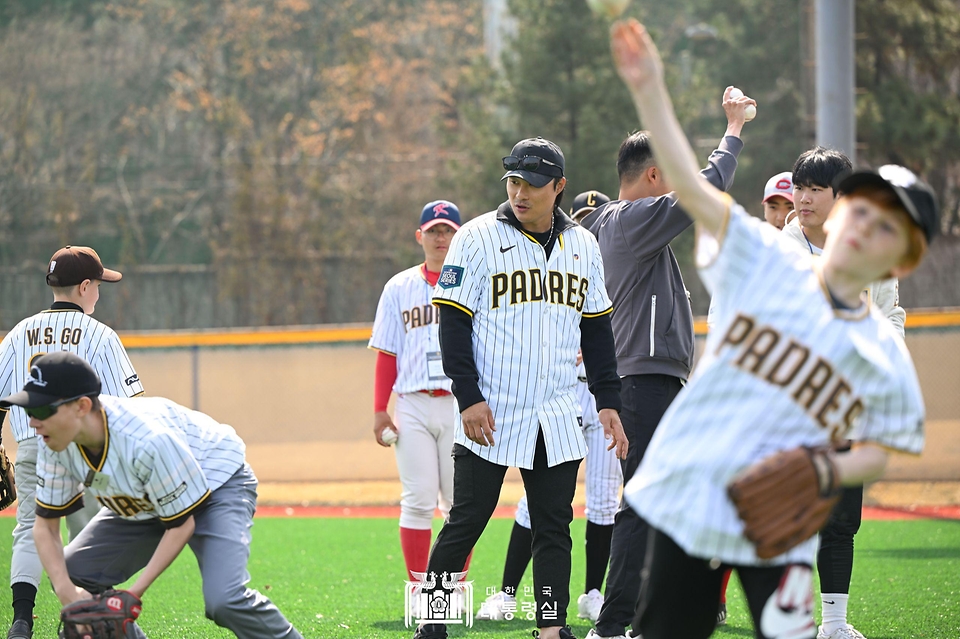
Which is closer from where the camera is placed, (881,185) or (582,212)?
(881,185)

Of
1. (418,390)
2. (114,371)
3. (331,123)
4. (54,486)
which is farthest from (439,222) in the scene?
(331,123)

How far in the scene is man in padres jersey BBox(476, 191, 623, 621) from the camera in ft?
17.8

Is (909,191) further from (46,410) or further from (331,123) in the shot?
(331,123)

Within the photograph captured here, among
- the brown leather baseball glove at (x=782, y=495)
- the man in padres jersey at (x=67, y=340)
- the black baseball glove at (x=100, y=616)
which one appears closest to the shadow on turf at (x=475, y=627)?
the man in padres jersey at (x=67, y=340)

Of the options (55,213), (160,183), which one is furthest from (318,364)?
(160,183)

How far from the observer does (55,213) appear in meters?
23.8

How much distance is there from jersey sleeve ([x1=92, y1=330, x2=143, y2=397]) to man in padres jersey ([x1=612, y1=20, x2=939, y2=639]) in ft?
9.55

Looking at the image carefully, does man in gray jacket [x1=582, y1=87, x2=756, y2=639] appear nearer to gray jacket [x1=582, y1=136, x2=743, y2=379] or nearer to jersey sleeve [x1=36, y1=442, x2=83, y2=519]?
gray jacket [x1=582, y1=136, x2=743, y2=379]

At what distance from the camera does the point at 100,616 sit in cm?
347

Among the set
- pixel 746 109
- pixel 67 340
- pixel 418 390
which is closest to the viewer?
pixel 746 109

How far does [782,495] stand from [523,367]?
6.03 feet

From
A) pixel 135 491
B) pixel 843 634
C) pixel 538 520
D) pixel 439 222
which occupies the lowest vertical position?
pixel 843 634

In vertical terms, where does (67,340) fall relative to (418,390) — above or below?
above

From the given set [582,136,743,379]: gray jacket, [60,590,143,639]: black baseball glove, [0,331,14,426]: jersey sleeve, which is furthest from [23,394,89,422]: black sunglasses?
[582,136,743,379]: gray jacket
